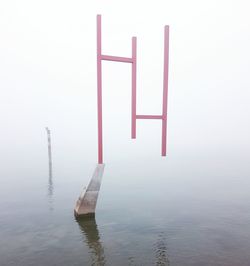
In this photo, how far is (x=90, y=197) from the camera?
64.7 ft

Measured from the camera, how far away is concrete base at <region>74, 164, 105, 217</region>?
18.8m

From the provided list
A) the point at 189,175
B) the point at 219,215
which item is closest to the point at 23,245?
the point at 219,215

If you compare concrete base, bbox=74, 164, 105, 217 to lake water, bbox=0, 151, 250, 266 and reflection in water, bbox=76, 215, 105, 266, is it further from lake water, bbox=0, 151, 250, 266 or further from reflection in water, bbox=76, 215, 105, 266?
lake water, bbox=0, 151, 250, 266

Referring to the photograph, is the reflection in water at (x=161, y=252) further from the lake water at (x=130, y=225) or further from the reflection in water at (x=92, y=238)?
the reflection in water at (x=92, y=238)

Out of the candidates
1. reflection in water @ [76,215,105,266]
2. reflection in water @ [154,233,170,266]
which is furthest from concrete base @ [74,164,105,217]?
reflection in water @ [154,233,170,266]

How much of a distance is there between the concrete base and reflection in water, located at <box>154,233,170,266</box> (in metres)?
5.45

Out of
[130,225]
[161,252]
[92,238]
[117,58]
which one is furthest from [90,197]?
[117,58]

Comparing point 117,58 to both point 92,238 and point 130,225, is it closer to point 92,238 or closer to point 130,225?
point 92,238

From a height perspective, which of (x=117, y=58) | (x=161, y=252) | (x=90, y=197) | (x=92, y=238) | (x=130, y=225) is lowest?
(x=130, y=225)

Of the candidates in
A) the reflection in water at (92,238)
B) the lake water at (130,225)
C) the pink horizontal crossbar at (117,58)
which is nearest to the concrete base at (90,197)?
the reflection in water at (92,238)

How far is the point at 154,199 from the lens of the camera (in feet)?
92.8

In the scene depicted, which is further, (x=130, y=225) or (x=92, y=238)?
(x=130, y=225)

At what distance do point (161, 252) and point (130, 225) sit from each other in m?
4.84

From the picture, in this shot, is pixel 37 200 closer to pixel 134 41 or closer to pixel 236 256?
pixel 236 256
